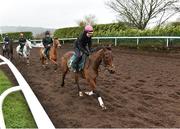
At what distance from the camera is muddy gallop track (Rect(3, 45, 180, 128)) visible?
31.1 ft

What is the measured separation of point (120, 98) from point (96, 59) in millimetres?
1437

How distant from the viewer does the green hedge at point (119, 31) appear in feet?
93.7

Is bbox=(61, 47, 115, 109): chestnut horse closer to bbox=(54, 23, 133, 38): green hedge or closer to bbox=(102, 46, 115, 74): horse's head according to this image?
bbox=(102, 46, 115, 74): horse's head

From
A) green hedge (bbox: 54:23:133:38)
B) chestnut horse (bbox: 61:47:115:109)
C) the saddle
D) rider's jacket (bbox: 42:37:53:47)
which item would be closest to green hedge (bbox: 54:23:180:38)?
green hedge (bbox: 54:23:133:38)

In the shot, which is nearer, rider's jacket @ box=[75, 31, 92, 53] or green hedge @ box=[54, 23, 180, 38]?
rider's jacket @ box=[75, 31, 92, 53]

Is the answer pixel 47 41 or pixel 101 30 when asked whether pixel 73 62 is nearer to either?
pixel 47 41

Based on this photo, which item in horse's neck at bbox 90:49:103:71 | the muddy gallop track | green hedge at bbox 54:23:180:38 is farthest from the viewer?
green hedge at bbox 54:23:180:38

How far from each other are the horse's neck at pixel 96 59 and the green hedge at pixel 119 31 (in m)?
16.8

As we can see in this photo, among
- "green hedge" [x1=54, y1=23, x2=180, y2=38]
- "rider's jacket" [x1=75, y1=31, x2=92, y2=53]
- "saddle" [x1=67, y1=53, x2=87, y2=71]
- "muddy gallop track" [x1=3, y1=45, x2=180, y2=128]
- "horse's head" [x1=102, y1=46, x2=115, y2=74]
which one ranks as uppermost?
"rider's jacket" [x1=75, y1=31, x2=92, y2=53]

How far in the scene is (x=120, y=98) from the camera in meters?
12.1

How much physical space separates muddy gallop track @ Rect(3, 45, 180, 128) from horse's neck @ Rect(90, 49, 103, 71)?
3.16 feet

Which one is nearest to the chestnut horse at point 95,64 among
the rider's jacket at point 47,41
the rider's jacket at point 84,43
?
the rider's jacket at point 84,43

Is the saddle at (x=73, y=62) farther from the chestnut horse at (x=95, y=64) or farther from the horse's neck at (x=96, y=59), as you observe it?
the horse's neck at (x=96, y=59)

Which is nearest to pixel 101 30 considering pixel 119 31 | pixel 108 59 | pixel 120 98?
pixel 119 31
